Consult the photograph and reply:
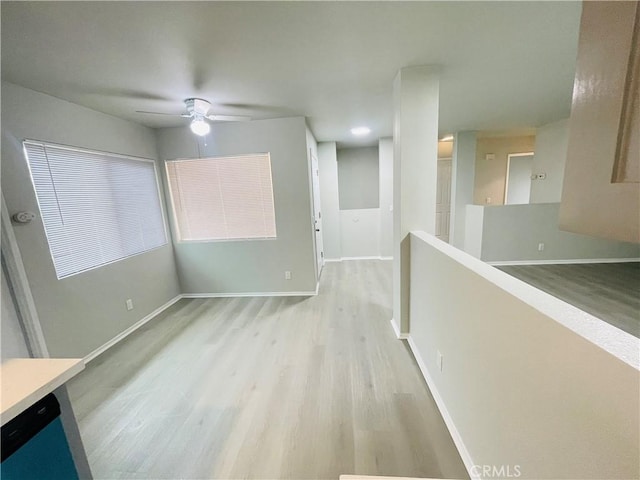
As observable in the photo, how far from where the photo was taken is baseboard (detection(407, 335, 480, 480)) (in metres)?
1.22

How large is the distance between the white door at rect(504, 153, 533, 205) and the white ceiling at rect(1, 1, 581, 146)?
337cm

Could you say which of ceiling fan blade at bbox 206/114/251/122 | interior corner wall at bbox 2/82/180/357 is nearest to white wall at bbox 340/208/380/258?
ceiling fan blade at bbox 206/114/251/122

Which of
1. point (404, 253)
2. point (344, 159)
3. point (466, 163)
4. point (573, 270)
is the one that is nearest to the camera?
point (404, 253)

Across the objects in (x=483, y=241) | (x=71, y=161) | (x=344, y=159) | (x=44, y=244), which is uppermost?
(x=344, y=159)


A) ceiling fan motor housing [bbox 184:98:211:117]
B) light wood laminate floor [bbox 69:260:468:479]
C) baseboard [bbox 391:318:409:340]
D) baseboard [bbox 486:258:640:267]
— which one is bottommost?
light wood laminate floor [bbox 69:260:468:479]

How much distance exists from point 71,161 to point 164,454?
8.42 feet

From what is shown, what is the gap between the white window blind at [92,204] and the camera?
81.5 inches

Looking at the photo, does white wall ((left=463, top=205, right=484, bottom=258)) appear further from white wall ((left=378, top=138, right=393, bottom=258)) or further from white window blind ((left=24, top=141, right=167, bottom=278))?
white window blind ((left=24, top=141, right=167, bottom=278))

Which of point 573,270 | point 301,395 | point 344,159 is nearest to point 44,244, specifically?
point 301,395

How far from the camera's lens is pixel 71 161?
2.28 metres

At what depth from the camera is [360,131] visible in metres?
3.91

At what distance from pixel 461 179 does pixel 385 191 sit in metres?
1.41

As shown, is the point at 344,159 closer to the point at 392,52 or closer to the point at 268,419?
the point at 392,52

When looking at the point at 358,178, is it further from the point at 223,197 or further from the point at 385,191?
the point at 223,197
